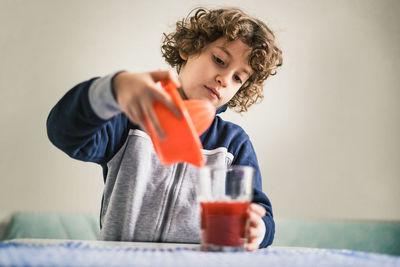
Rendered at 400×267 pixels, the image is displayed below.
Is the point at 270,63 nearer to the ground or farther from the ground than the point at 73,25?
nearer to the ground

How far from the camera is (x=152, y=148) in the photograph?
2.89 ft

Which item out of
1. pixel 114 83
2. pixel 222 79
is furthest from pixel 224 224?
pixel 222 79

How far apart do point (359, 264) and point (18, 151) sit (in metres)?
1.25

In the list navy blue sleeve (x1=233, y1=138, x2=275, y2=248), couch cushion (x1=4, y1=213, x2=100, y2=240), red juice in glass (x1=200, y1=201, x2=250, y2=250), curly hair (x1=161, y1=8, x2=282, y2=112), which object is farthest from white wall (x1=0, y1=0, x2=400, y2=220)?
red juice in glass (x1=200, y1=201, x2=250, y2=250)

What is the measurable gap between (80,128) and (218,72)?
1.28ft

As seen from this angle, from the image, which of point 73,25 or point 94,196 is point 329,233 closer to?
point 94,196

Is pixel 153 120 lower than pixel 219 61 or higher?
lower

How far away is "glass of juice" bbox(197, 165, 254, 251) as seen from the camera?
47cm

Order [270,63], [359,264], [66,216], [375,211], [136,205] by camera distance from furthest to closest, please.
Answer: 1. [375,211]
2. [66,216]
3. [270,63]
4. [136,205]
5. [359,264]

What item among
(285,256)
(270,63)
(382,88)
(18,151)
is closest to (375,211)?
(382,88)

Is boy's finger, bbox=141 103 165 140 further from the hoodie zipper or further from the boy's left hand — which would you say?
the hoodie zipper

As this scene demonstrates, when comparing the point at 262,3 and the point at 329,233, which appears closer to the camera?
the point at 329,233

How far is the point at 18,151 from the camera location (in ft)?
4.39

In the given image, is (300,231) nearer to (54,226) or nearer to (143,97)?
(54,226)
